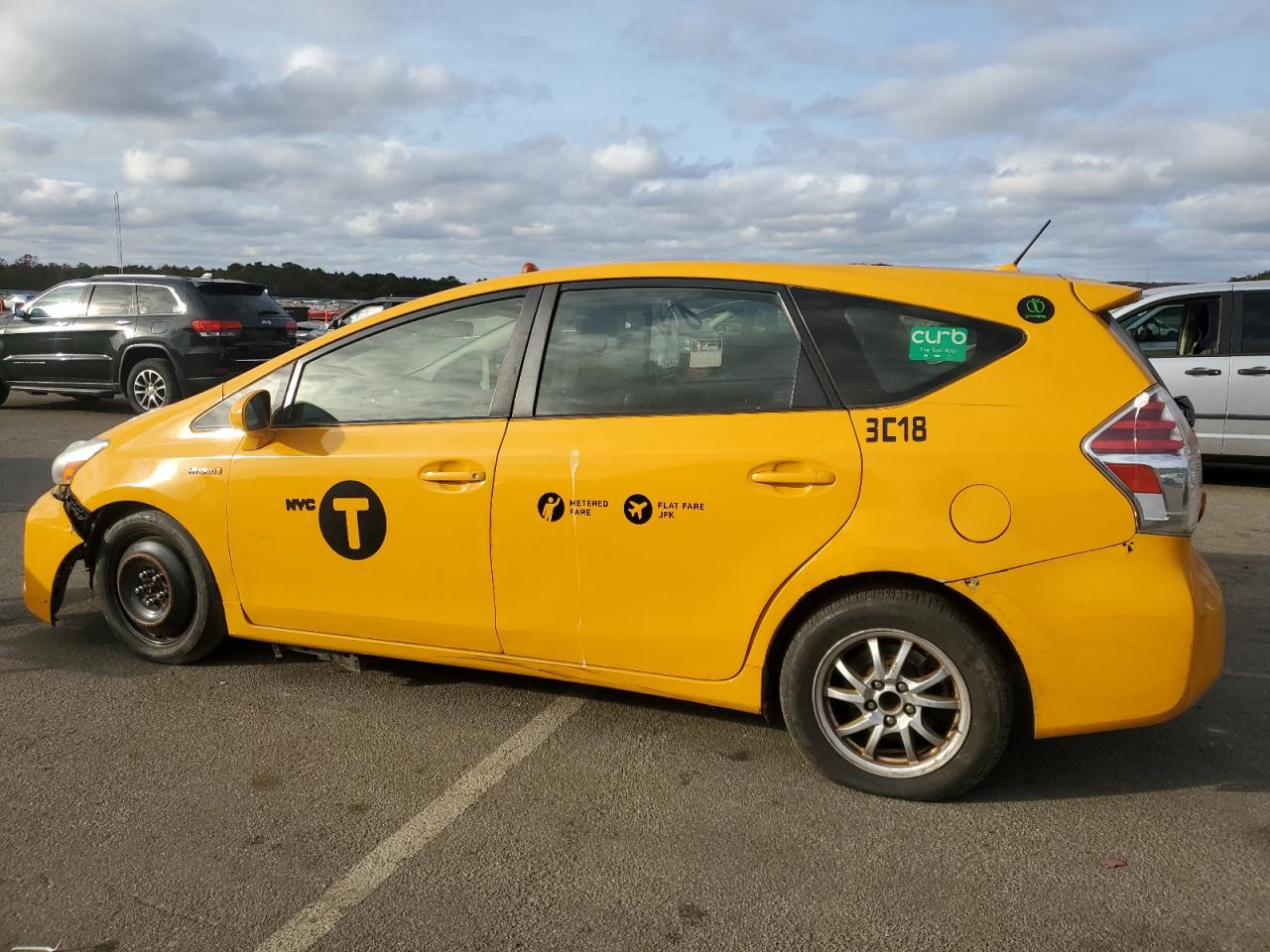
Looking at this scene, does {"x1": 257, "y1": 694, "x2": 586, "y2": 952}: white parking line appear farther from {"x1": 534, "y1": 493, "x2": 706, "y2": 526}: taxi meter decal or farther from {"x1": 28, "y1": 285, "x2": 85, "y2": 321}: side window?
{"x1": 28, "y1": 285, "x2": 85, "y2": 321}: side window

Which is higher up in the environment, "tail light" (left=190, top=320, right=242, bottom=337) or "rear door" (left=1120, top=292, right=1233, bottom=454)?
"tail light" (left=190, top=320, right=242, bottom=337)

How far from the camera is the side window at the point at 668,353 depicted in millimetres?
3236

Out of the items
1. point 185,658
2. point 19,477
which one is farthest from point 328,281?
point 185,658

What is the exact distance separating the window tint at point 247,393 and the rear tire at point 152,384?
9.24 meters

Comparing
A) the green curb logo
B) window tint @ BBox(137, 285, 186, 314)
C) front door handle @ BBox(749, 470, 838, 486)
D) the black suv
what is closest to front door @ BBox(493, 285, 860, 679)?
front door handle @ BBox(749, 470, 838, 486)

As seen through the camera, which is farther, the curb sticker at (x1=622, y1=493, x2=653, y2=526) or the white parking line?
the curb sticker at (x1=622, y1=493, x2=653, y2=526)

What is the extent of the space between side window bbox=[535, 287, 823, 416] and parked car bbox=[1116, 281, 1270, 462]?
5.96 meters

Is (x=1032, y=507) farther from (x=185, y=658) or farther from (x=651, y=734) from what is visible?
(x=185, y=658)

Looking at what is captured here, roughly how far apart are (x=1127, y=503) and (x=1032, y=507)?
25cm

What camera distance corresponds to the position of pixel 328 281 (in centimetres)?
4138

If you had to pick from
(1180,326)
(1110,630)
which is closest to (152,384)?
(1180,326)

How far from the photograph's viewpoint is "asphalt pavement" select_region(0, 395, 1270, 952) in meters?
2.53

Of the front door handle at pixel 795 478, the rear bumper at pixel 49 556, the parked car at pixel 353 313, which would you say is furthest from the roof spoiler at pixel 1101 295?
the parked car at pixel 353 313

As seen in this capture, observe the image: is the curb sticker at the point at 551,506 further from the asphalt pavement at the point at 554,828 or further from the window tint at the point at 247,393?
the window tint at the point at 247,393
